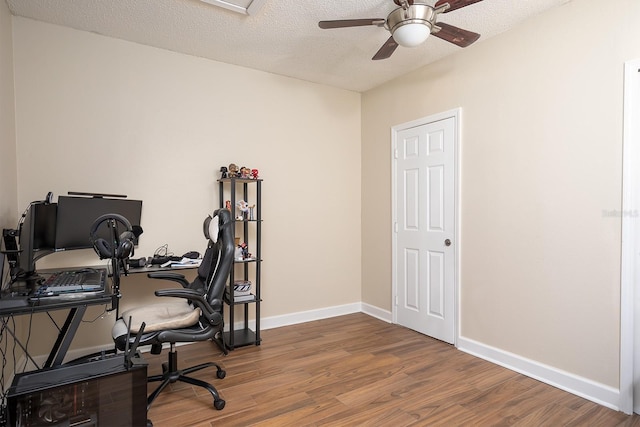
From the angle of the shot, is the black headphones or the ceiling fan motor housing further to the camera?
the ceiling fan motor housing

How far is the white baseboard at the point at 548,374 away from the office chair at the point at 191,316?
2251 mm

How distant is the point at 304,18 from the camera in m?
2.83

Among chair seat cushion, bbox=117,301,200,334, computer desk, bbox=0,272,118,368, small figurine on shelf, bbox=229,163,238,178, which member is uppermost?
small figurine on shelf, bbox=229,163,238,178

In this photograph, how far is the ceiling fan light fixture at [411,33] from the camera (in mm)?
2320

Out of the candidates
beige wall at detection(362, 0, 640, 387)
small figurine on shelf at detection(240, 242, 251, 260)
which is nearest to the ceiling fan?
beige wall at detection(362, 0, 640, 387)

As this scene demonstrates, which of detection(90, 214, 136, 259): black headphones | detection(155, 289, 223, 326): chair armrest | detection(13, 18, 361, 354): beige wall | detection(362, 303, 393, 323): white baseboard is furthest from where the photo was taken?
detection(362, 303, 393, 323): white baseboard

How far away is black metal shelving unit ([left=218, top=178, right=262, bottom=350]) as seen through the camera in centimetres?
338

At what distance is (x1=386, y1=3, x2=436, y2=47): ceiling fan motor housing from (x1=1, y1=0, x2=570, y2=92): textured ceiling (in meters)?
0.33

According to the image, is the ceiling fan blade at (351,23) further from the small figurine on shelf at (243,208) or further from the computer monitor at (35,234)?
the computer monitor at (35,234)

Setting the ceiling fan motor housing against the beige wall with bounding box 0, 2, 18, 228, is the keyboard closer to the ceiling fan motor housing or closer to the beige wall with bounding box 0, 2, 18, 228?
the beige wall with bounding box 0, 2, 18, 228

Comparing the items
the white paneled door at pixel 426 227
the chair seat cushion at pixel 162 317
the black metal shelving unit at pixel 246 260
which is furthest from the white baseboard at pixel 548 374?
the chair seat cushion at pixel 162 317

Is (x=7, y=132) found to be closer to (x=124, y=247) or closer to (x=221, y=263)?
(x=124, y=247)

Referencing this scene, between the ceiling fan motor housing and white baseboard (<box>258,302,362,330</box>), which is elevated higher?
the ceiling fan motor housing

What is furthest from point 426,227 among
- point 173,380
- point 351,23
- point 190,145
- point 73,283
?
point 73,283
